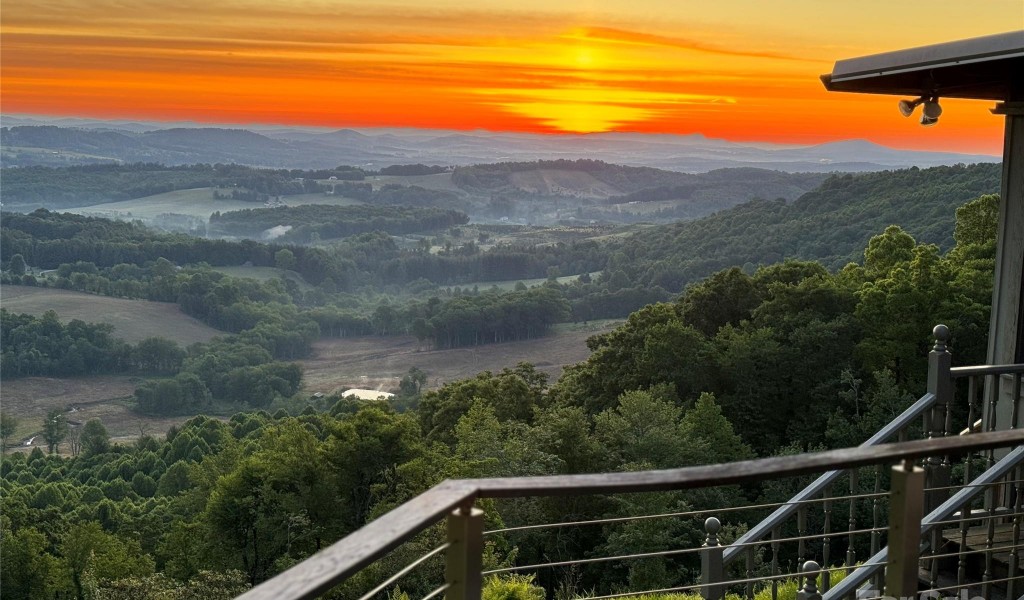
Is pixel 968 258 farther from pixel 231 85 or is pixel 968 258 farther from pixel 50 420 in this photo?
pixel 231 85

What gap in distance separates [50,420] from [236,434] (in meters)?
24.0

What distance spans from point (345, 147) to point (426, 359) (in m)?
71.8

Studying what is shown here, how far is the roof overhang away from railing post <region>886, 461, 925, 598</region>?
10.1ft

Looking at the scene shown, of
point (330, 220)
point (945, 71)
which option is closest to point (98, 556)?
point (945, 71)

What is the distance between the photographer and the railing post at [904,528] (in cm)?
171

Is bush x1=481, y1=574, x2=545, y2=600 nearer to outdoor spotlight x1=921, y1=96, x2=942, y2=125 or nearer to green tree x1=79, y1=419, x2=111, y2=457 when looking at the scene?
outdoor spotlight x1=921, y1=96, x2=942, y2=125

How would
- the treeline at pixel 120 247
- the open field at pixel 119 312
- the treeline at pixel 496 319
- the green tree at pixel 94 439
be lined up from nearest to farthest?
the green tree at pixel 94 439 < the treeline at pixel 496 319 < the open field at pixel 119 312 < the treeline at pixel 120 247

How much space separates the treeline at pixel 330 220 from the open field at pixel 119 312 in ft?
87.4

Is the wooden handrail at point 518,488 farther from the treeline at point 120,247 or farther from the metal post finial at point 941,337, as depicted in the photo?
the treeline at point 120,247

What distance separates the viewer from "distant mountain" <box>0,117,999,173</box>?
11550 cm

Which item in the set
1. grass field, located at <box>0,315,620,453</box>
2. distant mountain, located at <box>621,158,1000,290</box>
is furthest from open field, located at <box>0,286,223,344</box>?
distant mountain, located at <box>621,158,1000,290</box>

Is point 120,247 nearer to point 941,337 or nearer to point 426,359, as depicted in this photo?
point 426,359

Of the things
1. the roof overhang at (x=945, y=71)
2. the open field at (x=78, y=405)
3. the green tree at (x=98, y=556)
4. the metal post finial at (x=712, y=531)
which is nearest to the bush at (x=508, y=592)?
the metal post finial at (x=712, y=531)

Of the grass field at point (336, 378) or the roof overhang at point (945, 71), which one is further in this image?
the grass field at point (336, 378)
